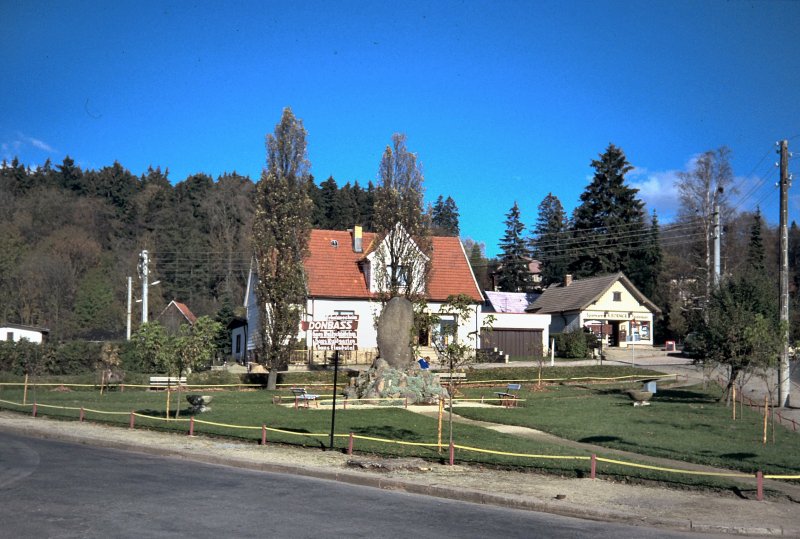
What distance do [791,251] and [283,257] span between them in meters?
94.9

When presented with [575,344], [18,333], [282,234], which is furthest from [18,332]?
[575,344]

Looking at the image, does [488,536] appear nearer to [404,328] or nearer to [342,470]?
[342,470]

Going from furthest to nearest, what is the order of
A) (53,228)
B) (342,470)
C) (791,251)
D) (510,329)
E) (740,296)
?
(791,251) < (53,228) < (510,329) < (740,296) < (342,470)

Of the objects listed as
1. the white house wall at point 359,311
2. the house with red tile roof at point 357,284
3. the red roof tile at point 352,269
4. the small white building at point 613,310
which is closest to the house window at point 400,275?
the house with red tile roof at point 357,284

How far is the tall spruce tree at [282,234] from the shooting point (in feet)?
125

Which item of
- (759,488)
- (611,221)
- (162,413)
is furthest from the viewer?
(611,221)

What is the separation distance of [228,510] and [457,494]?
13.6 feet

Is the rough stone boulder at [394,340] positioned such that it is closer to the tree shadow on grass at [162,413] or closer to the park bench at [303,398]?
the park bench at [303,398]

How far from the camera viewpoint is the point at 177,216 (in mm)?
92188

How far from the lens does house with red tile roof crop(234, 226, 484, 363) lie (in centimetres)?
4922

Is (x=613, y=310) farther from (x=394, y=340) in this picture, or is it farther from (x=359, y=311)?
(x=394, y=340)

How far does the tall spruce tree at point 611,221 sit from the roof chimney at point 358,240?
1201 inches

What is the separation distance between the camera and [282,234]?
1531 inches

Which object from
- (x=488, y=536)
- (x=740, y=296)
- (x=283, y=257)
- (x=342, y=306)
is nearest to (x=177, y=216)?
(x=342, y=306)
